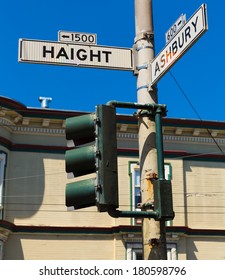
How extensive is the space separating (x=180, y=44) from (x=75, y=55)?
1.31 meters

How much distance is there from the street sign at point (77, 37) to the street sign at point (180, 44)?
94 centimetres

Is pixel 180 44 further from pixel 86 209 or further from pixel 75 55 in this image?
pixel 86 209

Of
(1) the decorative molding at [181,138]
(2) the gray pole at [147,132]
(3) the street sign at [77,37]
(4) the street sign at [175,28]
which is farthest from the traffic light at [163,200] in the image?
(1) the decorative molding at [181,138]

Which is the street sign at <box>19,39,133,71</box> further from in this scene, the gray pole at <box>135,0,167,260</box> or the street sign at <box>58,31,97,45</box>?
the gray pole at <box>135,0,167,260</box>

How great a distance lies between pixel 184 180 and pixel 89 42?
15522mm

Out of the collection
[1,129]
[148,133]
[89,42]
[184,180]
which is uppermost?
[1,129]

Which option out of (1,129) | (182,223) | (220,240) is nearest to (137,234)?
(182,223)

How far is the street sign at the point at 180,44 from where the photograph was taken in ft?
17.5

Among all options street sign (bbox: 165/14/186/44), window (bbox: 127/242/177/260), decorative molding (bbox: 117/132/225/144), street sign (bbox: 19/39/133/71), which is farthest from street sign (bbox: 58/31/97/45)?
decorative molding (bbox: 117/132/225/144)

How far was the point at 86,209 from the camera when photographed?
2033 cm

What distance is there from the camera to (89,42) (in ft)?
21.0

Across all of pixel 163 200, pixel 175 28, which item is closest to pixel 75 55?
pixel 175 28

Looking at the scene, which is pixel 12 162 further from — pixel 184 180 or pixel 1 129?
pixel 184 180
